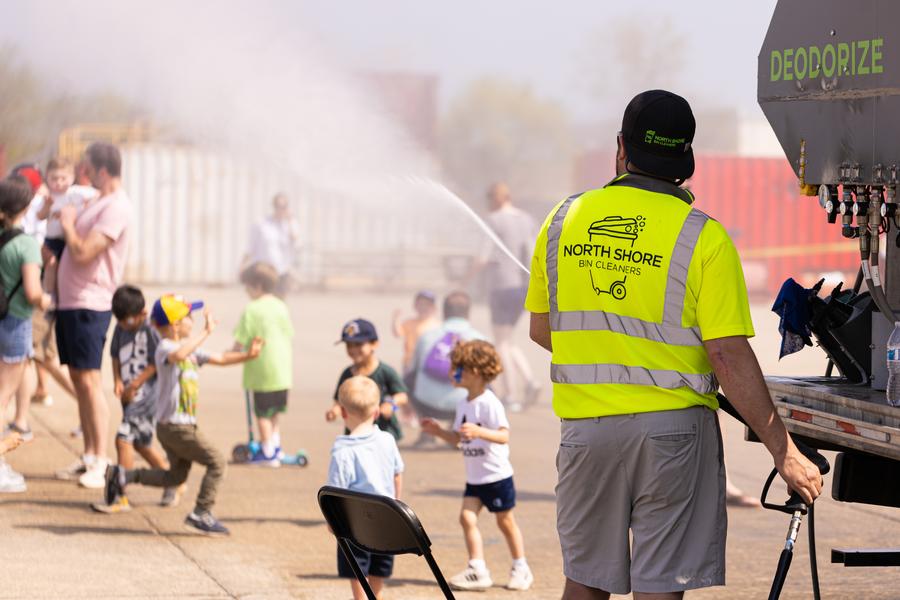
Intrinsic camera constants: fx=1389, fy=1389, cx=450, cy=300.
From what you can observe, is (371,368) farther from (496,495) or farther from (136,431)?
(136,431)

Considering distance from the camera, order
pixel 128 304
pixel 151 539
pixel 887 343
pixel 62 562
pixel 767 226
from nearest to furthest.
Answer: pixel 887 343 → pixel 62 562 → pixel 151 539 → pixel 128 304 → pixel 767 226

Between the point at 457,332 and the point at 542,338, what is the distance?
224 inches

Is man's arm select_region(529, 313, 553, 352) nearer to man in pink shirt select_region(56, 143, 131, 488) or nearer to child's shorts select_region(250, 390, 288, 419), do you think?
man in pink shirt select_region(56, 143, 131, 488)

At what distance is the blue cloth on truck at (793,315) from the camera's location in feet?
15.1

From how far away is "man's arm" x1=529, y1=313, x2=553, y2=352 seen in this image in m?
3.95

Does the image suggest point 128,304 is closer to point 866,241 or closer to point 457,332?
point 457,332

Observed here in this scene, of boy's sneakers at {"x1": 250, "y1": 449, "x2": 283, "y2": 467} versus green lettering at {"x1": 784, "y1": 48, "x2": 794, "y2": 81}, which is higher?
green lettering at {"x1": 784, "y1": 48, "x2": 794, "y2": 81}

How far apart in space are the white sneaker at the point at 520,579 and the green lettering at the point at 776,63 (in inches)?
92.7

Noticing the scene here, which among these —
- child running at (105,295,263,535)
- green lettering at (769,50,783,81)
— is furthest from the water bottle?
child running at (105,295,263,535)

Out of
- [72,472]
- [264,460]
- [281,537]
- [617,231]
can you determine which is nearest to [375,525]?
[617,231]

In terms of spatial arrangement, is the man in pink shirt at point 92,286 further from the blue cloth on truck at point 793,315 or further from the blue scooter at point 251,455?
the blue cloth on truck at point 793,315

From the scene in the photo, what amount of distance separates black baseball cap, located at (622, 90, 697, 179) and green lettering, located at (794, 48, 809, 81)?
1.09 meters

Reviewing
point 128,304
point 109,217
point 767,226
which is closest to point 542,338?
point 128,304

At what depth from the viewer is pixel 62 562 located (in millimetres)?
6145
